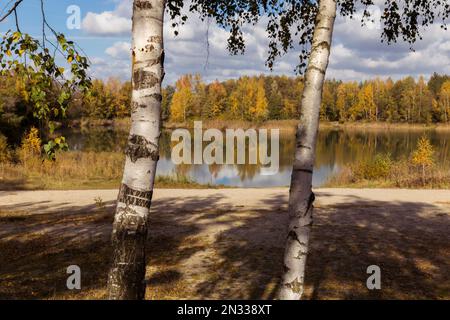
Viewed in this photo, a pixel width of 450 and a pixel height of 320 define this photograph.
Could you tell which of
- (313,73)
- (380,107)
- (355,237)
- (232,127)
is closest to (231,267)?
(355,237)

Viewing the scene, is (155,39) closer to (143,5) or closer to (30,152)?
(143,5)

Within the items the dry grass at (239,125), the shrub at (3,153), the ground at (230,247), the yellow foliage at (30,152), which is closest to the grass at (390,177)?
the ground at (230,247)

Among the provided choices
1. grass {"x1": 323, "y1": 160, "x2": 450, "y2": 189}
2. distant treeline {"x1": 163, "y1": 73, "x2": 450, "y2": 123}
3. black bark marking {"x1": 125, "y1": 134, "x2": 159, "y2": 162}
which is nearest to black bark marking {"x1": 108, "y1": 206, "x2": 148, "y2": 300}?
black bark marking {"x1": 125, "y1": 134, "x2": 159, "y2": 162}

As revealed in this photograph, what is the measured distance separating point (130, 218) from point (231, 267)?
5301 millimetres

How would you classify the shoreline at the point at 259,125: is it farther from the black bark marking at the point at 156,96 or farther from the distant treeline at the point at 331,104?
the black bark marking at the point at 156,96

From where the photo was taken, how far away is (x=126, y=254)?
10.9ft

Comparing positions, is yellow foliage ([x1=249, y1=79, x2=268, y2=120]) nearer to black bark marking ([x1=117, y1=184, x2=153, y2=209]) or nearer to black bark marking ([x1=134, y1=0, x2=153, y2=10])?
black bark marking ([x1=134, y1=0, x2=153, y2=10])

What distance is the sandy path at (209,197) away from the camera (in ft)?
51.4

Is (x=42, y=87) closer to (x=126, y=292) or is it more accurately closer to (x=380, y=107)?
(x=126, y=292)

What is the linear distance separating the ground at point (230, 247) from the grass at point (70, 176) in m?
4.01

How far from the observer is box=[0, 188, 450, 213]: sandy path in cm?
1566

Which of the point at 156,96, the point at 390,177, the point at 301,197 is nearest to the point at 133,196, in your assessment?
the point at 156,96

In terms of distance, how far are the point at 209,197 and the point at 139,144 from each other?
1464cm
